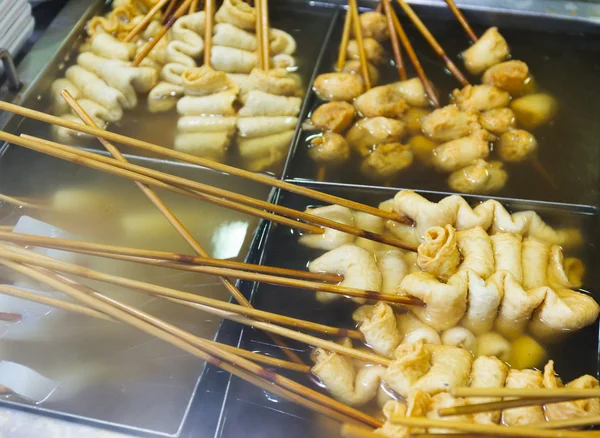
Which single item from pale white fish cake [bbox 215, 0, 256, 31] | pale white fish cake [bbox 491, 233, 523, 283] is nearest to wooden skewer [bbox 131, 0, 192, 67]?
pale white fish cake [bbox 215, 0, 256, 31]

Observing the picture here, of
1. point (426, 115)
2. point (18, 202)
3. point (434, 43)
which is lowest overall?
point (18, 202)

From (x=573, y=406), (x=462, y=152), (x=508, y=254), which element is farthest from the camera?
(x=462, y=152)

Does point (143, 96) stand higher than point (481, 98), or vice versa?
point (481, 98)

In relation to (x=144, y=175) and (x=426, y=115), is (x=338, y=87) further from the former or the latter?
(x=144, y=175)

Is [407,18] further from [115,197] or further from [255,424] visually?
[255,424]

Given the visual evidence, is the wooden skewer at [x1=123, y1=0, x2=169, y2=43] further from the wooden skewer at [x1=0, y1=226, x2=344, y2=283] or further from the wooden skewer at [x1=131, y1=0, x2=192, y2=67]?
the wooden skewer at [x1=0, y1=226, x2=344, y2=283]

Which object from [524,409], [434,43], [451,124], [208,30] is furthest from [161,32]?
[524,409]

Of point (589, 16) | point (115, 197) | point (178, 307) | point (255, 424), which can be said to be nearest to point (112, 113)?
point (115, 197)
